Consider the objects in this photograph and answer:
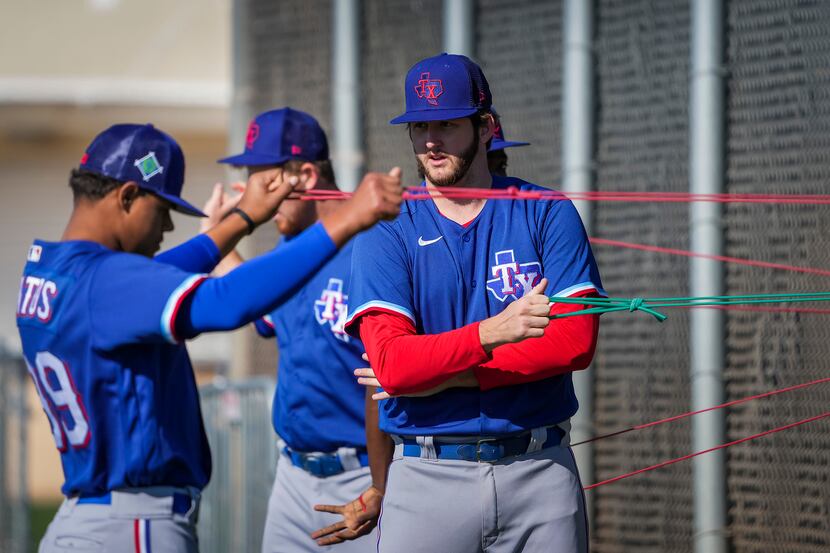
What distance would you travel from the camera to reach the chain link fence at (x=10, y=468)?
26.1 feet

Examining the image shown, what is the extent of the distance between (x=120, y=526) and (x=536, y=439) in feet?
4.02

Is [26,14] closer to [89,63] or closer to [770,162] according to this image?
[89,63]

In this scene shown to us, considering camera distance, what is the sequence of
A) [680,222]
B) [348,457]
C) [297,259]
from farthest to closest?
[680,222] < [348,457] < [297,259]

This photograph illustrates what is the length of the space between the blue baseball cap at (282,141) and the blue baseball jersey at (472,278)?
1.37 meters

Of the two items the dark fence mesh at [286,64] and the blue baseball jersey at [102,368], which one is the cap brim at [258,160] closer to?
the blue baseball jersey at [102,368]

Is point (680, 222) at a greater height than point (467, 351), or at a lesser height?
greater

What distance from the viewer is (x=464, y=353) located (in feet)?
9.72

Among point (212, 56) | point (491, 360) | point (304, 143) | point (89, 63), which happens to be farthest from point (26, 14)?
point (491, 360)

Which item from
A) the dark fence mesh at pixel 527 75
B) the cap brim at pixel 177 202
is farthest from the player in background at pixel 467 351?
the dark fence mesh at pixel 527 75

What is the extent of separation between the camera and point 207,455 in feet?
11.5

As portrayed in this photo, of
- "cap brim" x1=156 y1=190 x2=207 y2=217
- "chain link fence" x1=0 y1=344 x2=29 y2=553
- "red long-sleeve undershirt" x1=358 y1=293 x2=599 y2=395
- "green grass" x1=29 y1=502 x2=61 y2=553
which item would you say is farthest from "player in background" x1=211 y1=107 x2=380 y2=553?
"green grass" x1=29 y1=502 x2=61 y2=553

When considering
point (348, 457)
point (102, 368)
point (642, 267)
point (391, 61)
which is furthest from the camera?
point (391, 61)

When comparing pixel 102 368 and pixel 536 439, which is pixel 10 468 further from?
pixel 536 439

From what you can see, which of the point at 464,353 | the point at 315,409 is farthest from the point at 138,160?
the point at 315,409
